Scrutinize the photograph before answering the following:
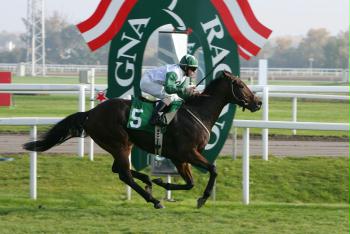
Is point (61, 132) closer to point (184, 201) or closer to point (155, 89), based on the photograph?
point (155, 89)

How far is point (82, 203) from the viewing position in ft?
27.0

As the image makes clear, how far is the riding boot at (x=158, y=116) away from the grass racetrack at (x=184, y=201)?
0.81m

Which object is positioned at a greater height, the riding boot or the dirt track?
the riding boot

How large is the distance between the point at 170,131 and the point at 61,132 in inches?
42.9

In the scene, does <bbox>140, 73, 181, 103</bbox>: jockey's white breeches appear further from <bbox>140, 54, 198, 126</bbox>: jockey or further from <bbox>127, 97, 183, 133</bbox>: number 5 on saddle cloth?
<bbox>127, 97, 183, 133</bbox>: number 5 on saddle cloth

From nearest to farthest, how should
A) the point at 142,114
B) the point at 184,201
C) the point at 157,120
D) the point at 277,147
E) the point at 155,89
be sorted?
the point at 157,120, the point at 142,114, the point at 155,89, the point at 184,201, the point at 277,147

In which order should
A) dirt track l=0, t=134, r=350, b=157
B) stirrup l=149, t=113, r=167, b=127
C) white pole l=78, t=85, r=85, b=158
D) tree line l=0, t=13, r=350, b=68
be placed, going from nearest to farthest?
stirrup l=149, t=113, r=167, b=127
white pole l=78, t=85, r=85, b=158
dirt track l=0, t=134, r=350, b=157
tree line l=0, t=13, r=350, b=68

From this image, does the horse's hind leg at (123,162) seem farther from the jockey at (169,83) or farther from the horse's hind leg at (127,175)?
the jockey at (169,83)

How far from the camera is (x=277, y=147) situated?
11.8 meters

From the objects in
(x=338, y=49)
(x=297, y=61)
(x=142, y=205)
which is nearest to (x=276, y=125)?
(x=142, y=205)

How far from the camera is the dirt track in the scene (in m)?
11.0

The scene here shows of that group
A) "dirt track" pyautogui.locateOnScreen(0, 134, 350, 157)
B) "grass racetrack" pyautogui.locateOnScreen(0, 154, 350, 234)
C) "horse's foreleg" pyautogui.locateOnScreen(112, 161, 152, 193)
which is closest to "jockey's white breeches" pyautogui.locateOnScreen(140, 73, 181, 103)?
"horse's foreleg" pyautogui.locateOnScreen(112, 161, 152, 193)

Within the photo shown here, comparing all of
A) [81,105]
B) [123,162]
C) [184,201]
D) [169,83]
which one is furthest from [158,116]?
[81,105]

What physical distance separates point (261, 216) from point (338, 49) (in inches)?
2460
